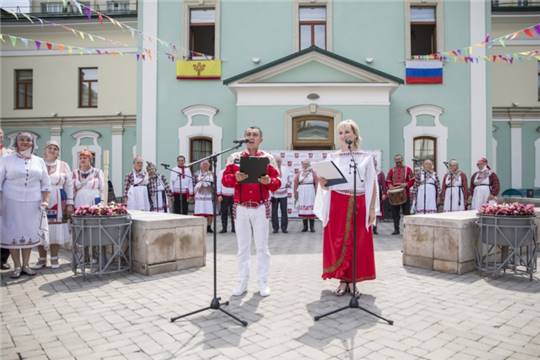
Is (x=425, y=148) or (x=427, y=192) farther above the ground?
(x=425, y=148)

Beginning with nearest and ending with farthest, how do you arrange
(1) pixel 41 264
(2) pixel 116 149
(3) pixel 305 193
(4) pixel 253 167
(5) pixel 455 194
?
(4) pixel 253 167 < (1) pixel 41 264 < (5) pixel 455 194 < (3) pixel 305 193 < (2) pixel 116 149

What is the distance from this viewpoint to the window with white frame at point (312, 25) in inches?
601

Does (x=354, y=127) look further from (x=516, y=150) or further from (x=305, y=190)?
(x=516, y=150)

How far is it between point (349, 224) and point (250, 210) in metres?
1.19

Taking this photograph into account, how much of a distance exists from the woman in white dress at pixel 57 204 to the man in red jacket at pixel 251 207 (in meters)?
3.39

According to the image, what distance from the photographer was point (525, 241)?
5.43 meters

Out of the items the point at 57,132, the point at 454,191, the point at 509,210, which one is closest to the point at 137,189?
the point at 509,210

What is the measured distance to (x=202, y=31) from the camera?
611 inches

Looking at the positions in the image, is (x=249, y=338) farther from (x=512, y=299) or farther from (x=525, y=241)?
(x=525, y=241)

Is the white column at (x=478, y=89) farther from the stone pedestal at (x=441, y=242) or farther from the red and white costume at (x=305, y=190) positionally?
the stone pedestal at (x=441, y=242)

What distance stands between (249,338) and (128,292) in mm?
2134

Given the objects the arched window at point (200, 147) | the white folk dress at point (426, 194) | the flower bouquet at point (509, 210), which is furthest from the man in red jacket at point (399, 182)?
the arched window at point (200, 147)

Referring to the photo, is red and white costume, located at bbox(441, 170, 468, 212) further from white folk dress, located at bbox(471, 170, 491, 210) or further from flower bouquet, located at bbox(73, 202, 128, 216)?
flower bouquet, located at bbox(73, 202, 128, 216)

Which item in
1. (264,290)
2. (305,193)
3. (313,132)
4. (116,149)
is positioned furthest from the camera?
(116,149)
